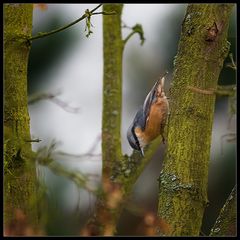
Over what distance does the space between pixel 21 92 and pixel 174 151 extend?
0.77 m

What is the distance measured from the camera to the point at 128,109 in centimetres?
611

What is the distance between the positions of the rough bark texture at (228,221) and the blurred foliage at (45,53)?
3.77 metres

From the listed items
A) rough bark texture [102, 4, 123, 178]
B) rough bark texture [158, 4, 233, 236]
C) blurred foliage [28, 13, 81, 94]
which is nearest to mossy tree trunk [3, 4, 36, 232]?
rough bark texture [158, 4, 233, 236]

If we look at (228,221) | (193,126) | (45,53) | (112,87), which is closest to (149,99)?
(112,87)

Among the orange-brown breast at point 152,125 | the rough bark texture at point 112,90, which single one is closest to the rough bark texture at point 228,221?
the rough bark texture at point 112,90

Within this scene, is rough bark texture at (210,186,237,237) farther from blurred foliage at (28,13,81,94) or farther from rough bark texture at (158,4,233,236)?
blurred foliage at (28,13,81,94)

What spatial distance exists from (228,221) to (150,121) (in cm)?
166

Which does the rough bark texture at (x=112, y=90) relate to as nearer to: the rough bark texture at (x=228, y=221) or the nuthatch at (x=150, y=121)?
the nuthatch at (x=150, y=121)

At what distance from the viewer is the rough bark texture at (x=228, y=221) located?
262 cm

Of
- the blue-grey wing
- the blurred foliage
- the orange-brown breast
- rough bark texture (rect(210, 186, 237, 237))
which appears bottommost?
rough bark texture (rect(210, 186, 237, 237))

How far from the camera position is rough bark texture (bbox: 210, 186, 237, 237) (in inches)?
103

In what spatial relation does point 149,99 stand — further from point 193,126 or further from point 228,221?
point 228,221

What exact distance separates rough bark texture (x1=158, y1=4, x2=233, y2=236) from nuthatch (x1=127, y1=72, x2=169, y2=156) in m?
1.09

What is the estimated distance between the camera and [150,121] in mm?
4207
